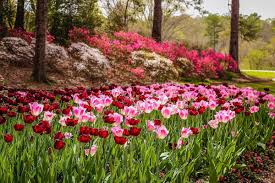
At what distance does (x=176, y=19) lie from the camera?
35.9 meters

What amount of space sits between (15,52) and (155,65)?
18.7ft

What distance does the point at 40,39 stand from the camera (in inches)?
420

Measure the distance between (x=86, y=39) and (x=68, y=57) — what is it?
6.66 feet

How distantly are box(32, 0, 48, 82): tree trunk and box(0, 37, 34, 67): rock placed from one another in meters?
2.01

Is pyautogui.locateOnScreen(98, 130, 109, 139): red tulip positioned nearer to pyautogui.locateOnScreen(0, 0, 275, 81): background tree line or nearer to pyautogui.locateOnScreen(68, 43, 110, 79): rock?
pyautogui.locateOnScreen(0, 0, 275, 81): background tree line

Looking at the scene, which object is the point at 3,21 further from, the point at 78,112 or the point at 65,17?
the point at 78,112

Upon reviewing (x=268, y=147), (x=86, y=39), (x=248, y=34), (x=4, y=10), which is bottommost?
(x=268, y=147)

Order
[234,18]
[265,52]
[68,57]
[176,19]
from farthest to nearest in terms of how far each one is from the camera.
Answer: [265,52], [176,19], [234,18], [68,57]

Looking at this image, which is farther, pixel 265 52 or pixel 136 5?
pixel 265 52

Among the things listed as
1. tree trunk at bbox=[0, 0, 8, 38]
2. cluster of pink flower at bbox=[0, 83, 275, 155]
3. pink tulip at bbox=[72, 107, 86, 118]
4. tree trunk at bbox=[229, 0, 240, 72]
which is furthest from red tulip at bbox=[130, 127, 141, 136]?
tree trunk at bbox=[229, 0, 240, 72]

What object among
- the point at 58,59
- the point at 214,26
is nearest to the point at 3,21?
the point at 58,59

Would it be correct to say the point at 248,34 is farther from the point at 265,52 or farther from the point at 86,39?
the point at 86,39

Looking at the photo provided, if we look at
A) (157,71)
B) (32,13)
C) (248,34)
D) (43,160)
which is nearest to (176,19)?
(248,34)

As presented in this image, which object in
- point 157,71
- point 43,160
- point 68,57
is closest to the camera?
point 43,160
